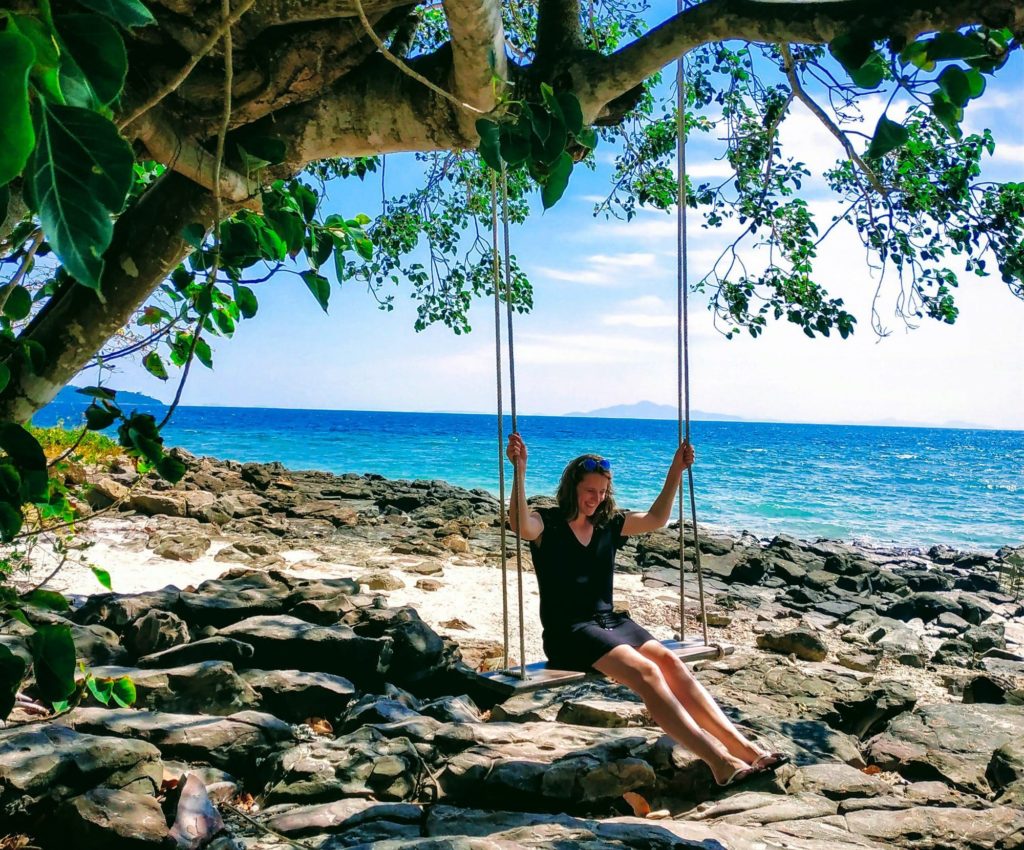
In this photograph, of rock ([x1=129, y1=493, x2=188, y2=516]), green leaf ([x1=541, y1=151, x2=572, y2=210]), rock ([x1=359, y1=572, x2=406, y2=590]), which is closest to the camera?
green leaf ([x1=541, y1=151, x2=572, y2=210])

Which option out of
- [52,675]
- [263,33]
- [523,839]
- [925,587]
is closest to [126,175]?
[52,675]

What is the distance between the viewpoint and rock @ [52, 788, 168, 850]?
2.16 meters

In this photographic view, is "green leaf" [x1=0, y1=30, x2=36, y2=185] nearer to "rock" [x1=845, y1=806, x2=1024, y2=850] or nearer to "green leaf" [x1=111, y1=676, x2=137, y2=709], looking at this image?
"green leaf" [x1=111, y1=676, x2=137, y2=709]

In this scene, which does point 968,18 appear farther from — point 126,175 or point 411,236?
point 411,236

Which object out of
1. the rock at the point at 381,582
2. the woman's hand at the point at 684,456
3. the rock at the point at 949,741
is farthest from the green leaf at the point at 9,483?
the rock at the point at 381,582

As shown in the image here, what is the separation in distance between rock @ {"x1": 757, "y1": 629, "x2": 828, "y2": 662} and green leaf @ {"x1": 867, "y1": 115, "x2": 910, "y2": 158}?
5406 millimetres

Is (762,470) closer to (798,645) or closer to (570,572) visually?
(798,645)

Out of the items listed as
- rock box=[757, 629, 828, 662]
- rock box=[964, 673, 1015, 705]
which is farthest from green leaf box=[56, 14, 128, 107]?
rock box=[757, 629, 828, 662]

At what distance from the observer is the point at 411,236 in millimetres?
5965

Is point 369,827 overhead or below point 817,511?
overhead

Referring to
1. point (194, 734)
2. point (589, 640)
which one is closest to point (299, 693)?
point (194, 734)

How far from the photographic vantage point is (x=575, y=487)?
12.2ft

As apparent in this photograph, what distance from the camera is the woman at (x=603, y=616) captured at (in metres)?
2.90

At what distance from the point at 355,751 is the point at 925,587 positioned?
998 cm
